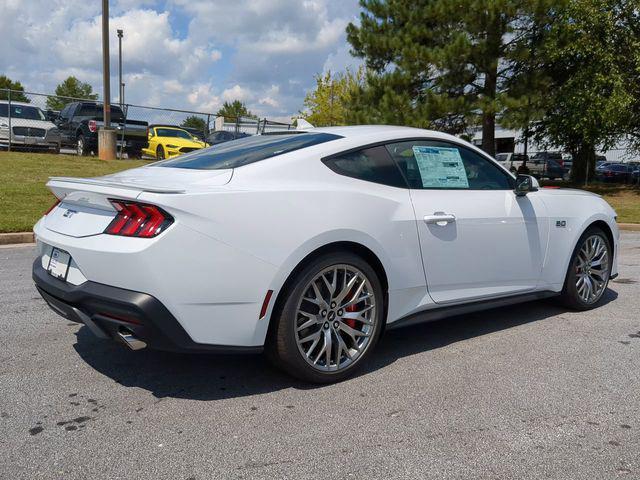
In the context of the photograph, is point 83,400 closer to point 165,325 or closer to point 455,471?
point 165,325

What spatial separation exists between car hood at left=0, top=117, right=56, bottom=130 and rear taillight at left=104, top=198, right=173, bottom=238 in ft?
57.5

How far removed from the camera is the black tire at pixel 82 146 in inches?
782

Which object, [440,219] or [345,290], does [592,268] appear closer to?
[440,219]

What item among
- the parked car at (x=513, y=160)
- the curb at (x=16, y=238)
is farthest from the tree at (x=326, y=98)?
the curb at (x=16, y=238)

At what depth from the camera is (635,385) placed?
11.5 ft

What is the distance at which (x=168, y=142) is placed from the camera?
759 inches

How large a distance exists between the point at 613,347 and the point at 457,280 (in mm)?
1331

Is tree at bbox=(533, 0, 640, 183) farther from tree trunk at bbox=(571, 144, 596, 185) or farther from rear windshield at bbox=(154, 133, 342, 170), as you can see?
rear windshield at bbox=(154, 133, 342, 170)

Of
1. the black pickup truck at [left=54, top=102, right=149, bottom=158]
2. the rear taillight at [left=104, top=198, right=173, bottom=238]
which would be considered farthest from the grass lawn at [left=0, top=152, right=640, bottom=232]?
the rear taillight at [left=104, top=198, right=173, bottom=238]

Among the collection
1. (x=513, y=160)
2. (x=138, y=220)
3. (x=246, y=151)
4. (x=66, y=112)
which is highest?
(x=513, y=160)

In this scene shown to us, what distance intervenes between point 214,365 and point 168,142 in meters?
16.7

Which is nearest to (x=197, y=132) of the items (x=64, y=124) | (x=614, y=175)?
(x=64, y=124)

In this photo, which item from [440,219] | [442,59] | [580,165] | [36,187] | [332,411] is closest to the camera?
[332,411]

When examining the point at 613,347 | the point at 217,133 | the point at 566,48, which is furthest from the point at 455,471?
the point at 217,133
